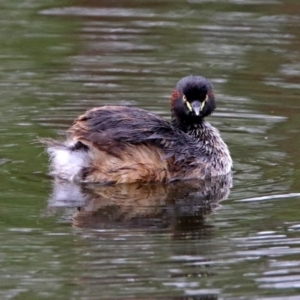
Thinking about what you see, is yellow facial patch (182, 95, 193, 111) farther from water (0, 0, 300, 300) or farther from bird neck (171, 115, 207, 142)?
water (0, 0, 300, 300)

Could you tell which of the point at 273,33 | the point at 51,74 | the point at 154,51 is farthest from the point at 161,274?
the point at 273,33

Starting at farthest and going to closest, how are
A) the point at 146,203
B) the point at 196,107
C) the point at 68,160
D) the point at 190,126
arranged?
the point at 190,126 → the point at 196,107 → the point at 68,160 → the point at 146,203

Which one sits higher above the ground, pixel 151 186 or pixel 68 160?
pixel 68 160

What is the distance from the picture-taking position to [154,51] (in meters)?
12.7

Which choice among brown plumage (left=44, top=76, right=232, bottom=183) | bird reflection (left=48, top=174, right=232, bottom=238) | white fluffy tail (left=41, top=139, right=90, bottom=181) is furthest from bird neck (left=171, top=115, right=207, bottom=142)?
white fluffy tail (left=41, top=139, right=90, bottom=181)

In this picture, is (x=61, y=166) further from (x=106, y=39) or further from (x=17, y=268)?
(x=106, y=39)

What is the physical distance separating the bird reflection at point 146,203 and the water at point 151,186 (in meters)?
0.02

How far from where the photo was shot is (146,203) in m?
7.96

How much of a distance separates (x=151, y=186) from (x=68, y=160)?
2.39 ft

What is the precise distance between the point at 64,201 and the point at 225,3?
282 inches

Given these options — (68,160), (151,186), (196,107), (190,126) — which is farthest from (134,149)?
(190,126)

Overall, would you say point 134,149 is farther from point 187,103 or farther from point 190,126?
point 190,126

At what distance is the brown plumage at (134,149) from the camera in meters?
8.41

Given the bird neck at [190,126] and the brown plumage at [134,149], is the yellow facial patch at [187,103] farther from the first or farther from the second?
the bird neck at [190,126]
